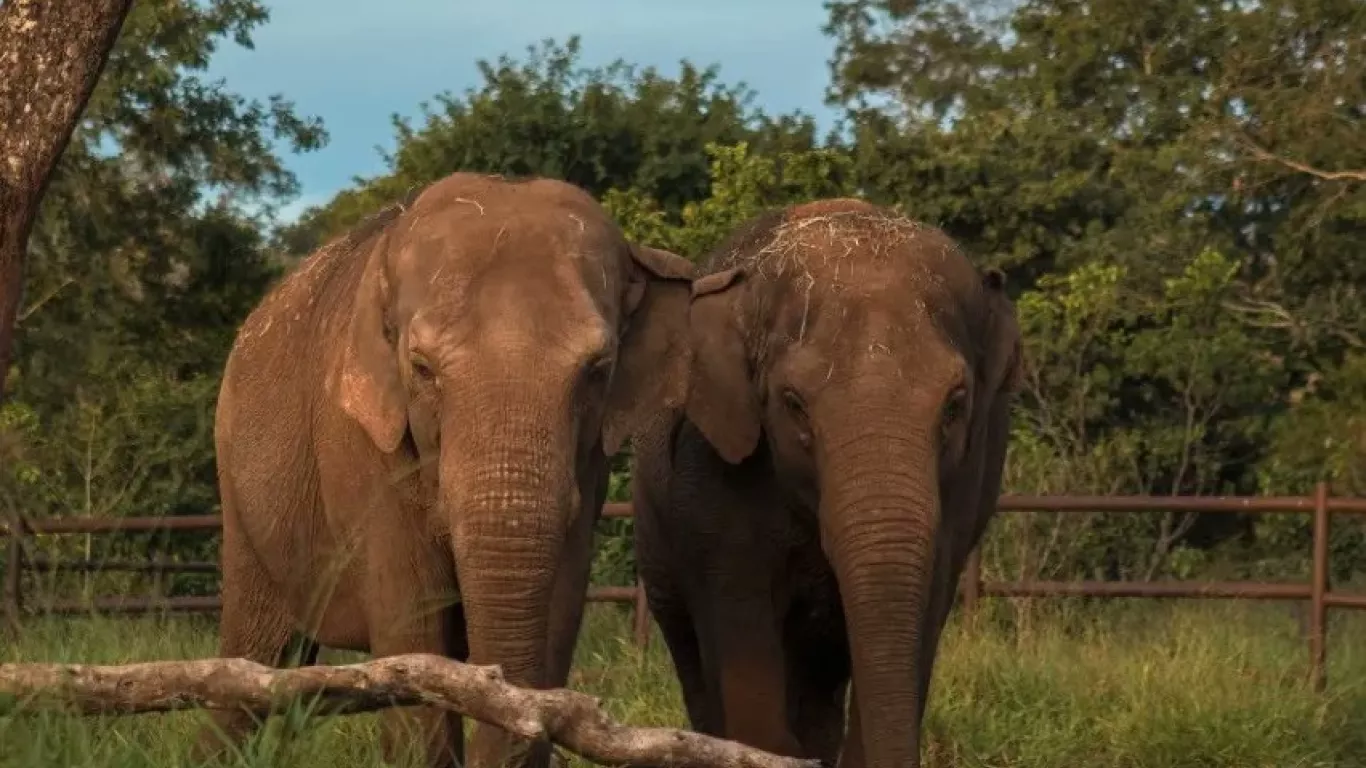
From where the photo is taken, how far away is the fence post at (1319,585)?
36.8 ft

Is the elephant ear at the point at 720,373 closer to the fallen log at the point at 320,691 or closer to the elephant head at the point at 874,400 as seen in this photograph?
the elephant head at the point at 874,400

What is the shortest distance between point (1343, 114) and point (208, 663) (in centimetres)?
2082

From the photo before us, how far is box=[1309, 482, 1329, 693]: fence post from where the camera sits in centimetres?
1122

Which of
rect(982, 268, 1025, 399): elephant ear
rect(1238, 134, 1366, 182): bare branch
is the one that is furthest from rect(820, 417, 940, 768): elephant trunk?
rect(1238, 134, 1366, 182): bare branch

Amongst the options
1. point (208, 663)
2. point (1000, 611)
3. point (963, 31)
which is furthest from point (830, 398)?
point (963, 31)

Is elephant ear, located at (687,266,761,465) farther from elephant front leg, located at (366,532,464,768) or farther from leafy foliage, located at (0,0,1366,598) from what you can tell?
leafy foliage, located at (0,0,1366,598)

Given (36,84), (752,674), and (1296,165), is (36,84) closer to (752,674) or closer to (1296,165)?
(752,674)

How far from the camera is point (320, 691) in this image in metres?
4.72

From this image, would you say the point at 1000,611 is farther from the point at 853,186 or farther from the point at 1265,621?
the point at 853,186

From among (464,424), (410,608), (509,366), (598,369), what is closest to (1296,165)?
(598,369)

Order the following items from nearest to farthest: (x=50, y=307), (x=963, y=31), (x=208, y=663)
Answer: (x=208, y=663), (x=50, y=307), (x=963, y=31)

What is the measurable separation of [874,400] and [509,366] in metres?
1.36

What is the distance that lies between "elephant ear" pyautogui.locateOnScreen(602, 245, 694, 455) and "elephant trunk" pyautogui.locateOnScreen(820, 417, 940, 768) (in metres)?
0.56

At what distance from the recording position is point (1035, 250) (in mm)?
24531
